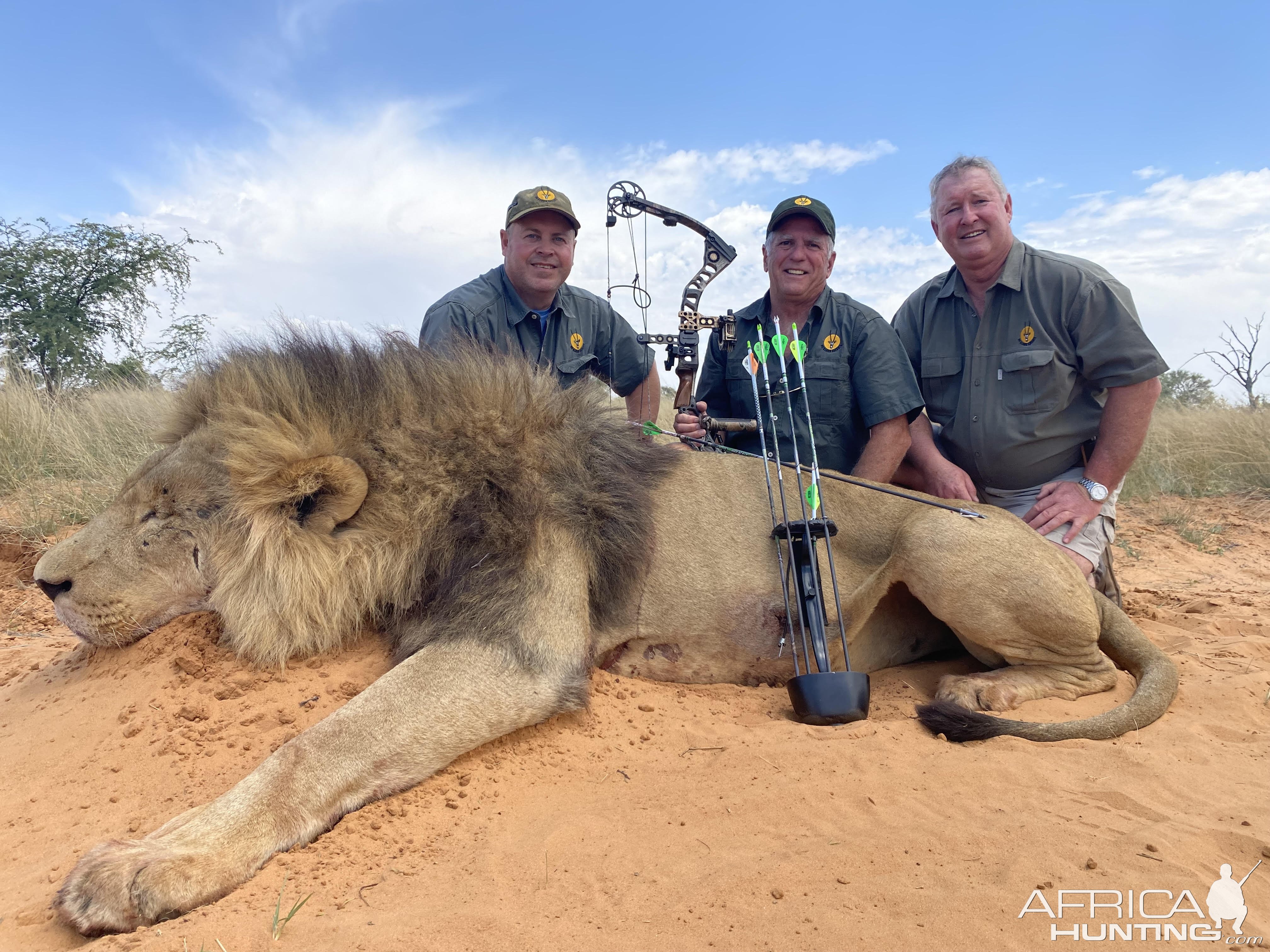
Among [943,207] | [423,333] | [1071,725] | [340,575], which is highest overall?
[943,207]

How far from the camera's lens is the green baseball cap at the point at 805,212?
5.57 metres

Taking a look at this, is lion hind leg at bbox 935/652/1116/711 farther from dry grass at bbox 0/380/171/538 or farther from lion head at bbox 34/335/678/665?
dry grass at bbox 0/380/171/538

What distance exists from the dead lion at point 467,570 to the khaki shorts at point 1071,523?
1.10 m

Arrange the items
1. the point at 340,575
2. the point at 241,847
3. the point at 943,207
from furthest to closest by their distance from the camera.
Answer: the point at 943,207
the point at 340,575
the point at 241,847

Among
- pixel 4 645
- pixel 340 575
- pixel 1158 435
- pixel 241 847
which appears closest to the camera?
pixel 241 847

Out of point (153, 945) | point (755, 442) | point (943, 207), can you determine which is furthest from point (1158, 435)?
point (153, 945)

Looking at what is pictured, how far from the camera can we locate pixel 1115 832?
2.28 meters

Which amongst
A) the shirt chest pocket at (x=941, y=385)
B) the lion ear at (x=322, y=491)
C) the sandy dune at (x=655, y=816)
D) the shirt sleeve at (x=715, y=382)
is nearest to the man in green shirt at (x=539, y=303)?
the shirt sleeve at (x=715, y=382)

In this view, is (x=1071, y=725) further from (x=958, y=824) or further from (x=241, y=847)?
(x=241, y=847)

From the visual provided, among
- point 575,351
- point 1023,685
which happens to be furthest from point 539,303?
point 1023,685

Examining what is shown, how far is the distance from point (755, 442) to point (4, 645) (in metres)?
4.60

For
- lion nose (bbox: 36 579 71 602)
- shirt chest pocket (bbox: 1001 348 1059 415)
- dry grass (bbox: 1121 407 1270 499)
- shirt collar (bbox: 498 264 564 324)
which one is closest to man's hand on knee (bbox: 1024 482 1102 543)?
shirt chest pocket (bbox: 1001 348 1059 415)

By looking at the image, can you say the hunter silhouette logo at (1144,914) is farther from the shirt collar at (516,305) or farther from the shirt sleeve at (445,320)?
the shirt collar at (516,305)

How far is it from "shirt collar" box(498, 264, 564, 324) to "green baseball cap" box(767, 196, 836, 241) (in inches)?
66.1
